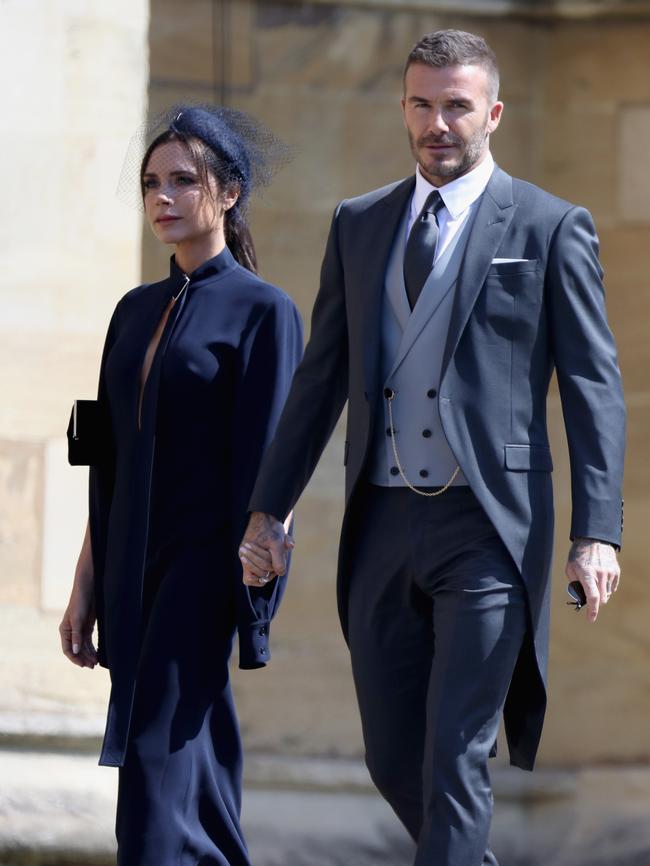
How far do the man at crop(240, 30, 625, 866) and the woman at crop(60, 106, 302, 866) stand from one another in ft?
1.26

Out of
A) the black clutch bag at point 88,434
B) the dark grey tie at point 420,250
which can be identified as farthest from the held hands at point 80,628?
the dark grey tie at point 420,250

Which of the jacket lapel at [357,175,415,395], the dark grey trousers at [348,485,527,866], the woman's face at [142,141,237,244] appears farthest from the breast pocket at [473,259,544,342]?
the woman's face at [142,141,237,244]

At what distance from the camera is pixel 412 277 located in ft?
13.1

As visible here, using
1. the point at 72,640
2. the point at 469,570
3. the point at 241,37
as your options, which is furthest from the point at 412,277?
the point at 241,37

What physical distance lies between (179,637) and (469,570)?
860mm

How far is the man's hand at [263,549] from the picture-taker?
4.10m

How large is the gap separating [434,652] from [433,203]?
3.00 feet

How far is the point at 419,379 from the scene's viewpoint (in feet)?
12.9

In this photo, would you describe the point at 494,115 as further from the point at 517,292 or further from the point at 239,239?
the point at 239,239

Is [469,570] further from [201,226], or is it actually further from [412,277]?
[201,226]

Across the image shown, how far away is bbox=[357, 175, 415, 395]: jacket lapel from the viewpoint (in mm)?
3967

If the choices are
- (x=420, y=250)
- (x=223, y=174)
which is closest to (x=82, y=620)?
(x=223, y=174)

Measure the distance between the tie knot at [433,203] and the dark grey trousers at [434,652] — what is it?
0.58m

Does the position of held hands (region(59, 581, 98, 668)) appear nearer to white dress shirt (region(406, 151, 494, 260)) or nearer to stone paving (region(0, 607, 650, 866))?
white dress shirt (region(406, 151, 494, 260))
